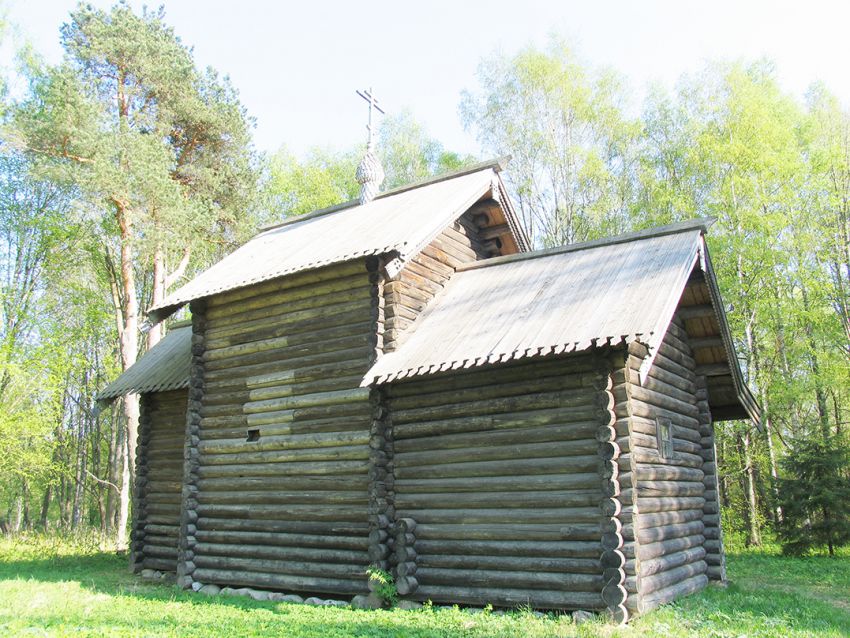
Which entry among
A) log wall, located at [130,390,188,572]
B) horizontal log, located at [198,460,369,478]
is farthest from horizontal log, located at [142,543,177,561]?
horizontal log, located at [198,460,369,478]

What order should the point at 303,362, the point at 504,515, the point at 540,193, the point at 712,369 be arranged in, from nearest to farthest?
the point at 504,515, the point at 303,362, the point at 712,369, the point at 540,193

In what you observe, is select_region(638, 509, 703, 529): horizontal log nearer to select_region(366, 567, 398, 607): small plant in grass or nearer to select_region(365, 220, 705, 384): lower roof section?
select_region(365, 220, 705, 384): lower roof section

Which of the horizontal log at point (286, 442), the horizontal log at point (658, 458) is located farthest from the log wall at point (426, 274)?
Result: the horizontal log at point (658, 458)

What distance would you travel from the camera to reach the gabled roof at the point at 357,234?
11.8 m

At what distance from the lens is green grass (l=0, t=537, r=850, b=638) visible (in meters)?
7.92

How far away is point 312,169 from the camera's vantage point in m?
35.8

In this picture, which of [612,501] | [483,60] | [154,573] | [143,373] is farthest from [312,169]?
[612,501]

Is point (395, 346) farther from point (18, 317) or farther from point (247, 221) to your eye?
point (18, 317)

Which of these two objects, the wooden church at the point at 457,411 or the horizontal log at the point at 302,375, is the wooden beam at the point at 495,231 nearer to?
the wooden church at the point at 457,411

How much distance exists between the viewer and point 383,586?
10.2 meters

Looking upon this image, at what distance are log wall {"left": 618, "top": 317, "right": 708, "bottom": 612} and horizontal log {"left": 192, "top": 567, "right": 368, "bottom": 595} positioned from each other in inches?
164

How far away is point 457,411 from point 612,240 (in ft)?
13.0

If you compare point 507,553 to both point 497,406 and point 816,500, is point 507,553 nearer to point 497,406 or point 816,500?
point 497,406

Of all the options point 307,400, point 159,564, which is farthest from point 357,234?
point 159,564
